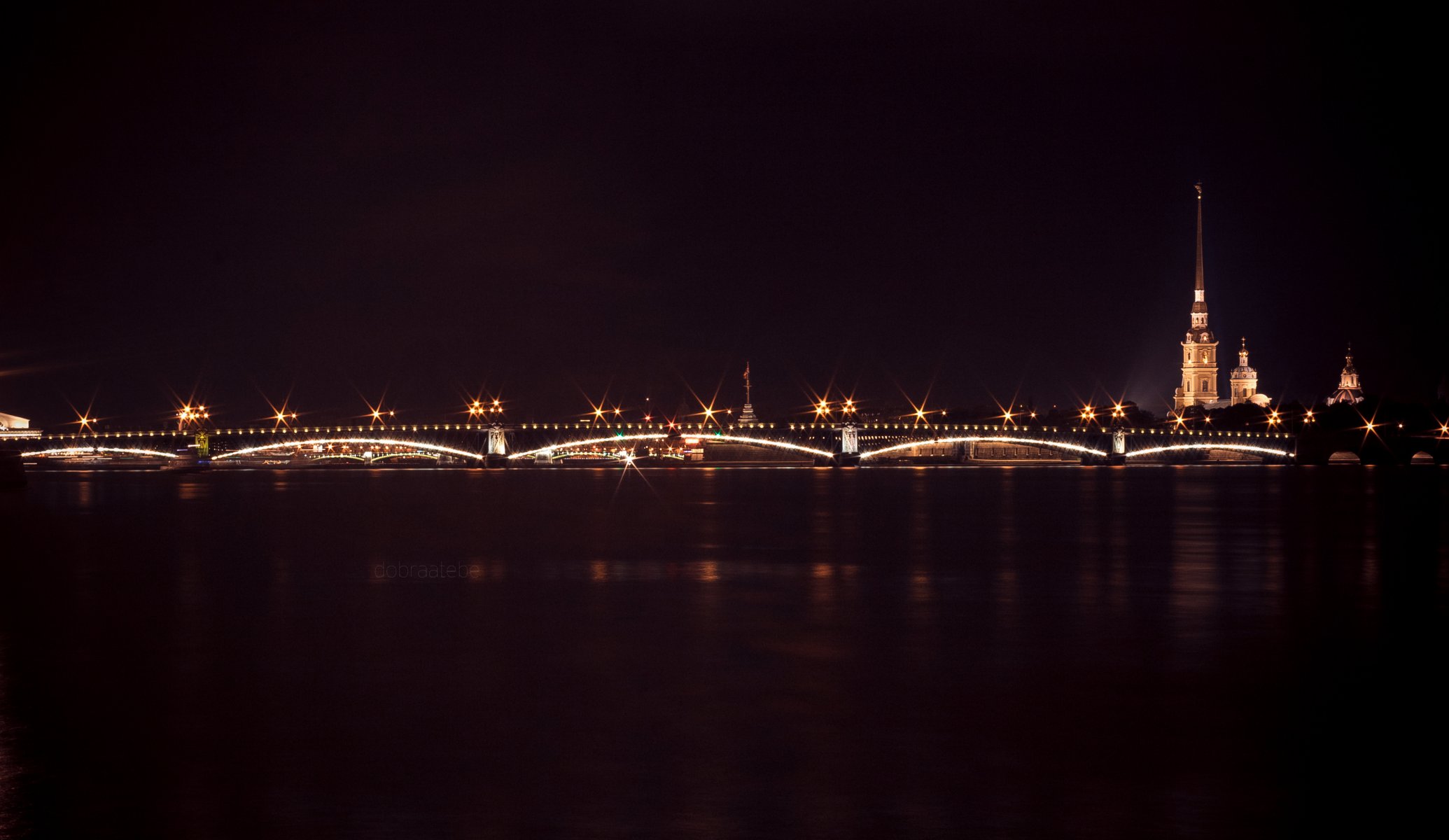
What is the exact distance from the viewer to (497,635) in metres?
16.9

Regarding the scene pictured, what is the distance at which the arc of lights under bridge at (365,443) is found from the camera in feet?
357

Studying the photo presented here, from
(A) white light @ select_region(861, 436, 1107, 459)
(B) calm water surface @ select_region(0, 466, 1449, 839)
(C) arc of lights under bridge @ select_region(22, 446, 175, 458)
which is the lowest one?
(B) calm water surface @ select_region(0, 466, 1449, 839)

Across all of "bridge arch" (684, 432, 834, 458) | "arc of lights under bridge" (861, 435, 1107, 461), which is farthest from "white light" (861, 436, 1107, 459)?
"bridge arch" (684, 432, 834, 458)

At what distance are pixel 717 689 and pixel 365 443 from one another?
102m

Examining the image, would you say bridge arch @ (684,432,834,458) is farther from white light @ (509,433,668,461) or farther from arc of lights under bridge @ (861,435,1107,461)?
arc of lights under bridge @ (861,435,1107,461)

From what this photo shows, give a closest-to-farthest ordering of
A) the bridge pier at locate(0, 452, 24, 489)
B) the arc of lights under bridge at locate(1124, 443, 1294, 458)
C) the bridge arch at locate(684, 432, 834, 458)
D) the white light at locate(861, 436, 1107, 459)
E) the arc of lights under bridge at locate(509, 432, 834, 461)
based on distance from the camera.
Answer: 1. the bridge pier at locate(0, 452, 24, 489)
2. the arc of lights under bridge at locate(509, 432, 834, 461)
3. the white light at locate(861, 436, 1107, 459)
4. the bridge arch at locate(684, 432, 834, 458)
5. the arc of lights under bridge at locate(1124, 443, 1294, 458)

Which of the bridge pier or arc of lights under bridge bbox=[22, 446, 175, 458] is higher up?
arc of lights under bridge bbox=[22, 446, 175, 458]

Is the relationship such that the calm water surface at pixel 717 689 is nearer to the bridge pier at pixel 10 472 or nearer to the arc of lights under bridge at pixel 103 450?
the bridge pier at pixel 10 472

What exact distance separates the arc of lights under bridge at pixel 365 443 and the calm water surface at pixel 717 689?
7695cm

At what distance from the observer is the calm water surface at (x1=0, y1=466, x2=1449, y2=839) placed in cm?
888

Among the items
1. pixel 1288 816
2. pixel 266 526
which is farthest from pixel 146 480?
pixel 1288 816

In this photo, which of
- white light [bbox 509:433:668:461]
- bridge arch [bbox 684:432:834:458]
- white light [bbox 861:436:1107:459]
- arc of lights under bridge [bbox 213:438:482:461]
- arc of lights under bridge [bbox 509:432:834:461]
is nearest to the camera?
white light [bbox 509:433:668:461]

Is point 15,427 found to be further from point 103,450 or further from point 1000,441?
point 1000,441

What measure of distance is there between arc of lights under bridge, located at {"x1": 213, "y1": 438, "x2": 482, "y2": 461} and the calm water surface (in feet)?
252
